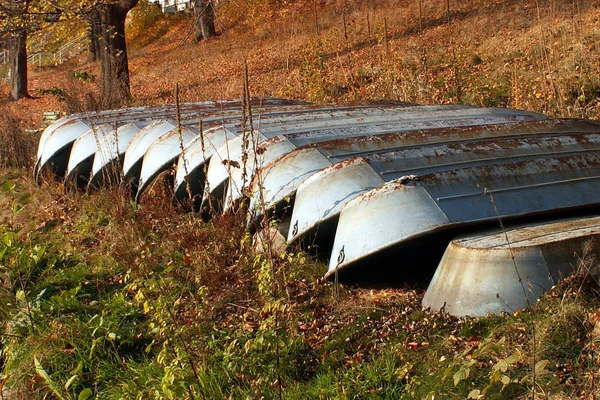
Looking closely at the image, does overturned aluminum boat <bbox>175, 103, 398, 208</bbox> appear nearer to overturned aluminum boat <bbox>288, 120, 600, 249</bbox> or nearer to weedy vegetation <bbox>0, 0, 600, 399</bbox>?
weedy vegetation <bbox>0, 0, 600, 399</bbox>

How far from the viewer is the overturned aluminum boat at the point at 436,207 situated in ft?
12.4

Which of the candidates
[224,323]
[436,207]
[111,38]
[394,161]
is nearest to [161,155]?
[394,161]

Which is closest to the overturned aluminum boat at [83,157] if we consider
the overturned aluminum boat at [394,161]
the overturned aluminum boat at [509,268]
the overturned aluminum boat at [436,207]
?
the overturned aluminum boat at [394,161]

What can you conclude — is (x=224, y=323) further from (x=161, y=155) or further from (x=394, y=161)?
(x=161, y=155)

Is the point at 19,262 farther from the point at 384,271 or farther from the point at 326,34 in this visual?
the point at 326,34

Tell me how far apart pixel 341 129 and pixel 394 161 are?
1301 millimetres

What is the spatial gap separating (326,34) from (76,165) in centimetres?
1391

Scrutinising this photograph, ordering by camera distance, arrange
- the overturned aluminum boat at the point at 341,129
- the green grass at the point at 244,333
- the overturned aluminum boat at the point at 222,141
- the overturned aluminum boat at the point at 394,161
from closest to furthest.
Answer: the green grass at the point at 244,333 < the overturned aluminum boat at the point at 394,161 < the overturned aluminum boat at the point at 341,129 < the overturned aluminum boat at the point at 222,141

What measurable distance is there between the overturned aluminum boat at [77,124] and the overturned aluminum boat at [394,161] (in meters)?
2.87

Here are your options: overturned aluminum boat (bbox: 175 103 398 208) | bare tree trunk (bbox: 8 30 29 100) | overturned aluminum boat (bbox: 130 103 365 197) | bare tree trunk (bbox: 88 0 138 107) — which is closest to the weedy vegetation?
overturned aluminum boat (bbox: 175 103 398 208)

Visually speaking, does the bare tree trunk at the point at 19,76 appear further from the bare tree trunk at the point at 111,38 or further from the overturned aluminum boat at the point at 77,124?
the overturned aluminum boat at the point at 77,124

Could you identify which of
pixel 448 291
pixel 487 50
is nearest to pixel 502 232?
pixel 448 291

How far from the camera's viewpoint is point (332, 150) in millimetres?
4953

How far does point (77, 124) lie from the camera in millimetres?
7934
